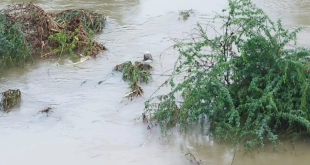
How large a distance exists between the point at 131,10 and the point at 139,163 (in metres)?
5.62

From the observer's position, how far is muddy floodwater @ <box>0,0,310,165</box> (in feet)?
16.9

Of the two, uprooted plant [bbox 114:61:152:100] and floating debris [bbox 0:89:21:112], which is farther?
uprooted plant [bbox 114:61:152:100]

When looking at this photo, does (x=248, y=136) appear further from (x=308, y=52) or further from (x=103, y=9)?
(x=103, y=9)

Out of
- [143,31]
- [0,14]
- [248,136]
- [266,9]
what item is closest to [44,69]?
[0,14]

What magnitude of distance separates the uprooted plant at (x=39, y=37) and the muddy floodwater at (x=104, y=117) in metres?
0.20

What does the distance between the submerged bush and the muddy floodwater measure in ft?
0.56

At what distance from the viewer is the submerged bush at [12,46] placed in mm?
7453

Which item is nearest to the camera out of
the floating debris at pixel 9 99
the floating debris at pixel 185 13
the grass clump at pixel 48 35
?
the floating debris at pixel 9 99

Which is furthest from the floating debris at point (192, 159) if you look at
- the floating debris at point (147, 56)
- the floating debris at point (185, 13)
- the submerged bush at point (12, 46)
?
the floating debris at point (185, 13)

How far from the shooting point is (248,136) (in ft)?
17.3

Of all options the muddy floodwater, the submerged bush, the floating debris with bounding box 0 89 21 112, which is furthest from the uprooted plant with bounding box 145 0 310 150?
the submerged bush

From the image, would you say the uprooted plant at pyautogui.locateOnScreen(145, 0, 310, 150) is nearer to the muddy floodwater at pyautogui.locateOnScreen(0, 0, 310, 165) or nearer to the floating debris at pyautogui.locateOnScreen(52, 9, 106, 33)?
the muddy floodwater at pyautogui.locateOnScreen(0, 0, 310, 165)

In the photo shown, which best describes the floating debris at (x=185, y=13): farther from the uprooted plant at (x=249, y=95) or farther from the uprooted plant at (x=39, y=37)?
the uprooted plant at (x=249, y=95)

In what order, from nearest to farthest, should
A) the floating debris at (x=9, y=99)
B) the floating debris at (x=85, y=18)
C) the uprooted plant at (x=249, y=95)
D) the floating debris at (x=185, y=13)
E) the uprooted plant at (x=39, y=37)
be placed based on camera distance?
the uprooted plant at (x=249, y=95)
the floating debris at (x=9, y=99)
the uprooted plant at (x=39, y=37)
the floating debris at (x=85, y=18)
the floating debris at (x=185, y=13)
